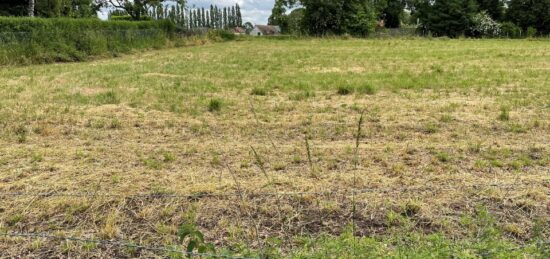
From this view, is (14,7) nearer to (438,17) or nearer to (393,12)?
(438,17)

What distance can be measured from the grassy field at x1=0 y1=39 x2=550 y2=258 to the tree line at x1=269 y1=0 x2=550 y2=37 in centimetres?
2635

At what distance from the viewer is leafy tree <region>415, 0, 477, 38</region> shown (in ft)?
118

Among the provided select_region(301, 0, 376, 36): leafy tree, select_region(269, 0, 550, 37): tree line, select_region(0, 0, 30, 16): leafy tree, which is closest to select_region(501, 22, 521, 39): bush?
select_region(269, 0, 550, 37): tree line

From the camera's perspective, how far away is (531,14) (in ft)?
118

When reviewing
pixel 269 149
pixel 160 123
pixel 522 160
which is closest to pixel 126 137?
pixel 160 123

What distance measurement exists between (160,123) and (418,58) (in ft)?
34.3

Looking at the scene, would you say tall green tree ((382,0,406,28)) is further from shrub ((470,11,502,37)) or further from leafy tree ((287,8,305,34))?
leafy tree ((287,8,305,34))

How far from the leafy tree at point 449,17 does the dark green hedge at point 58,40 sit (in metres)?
26.1

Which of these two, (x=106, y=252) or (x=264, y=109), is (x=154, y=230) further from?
(x=264, y=109)

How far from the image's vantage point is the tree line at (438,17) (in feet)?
109

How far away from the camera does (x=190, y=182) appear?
12.6ft

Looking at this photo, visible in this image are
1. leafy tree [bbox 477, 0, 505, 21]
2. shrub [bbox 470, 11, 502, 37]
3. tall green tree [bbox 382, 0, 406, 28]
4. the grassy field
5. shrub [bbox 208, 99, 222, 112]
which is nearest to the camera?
the grassy field

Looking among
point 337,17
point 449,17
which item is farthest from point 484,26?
point 337,17

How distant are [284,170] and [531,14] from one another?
38.5 metres
